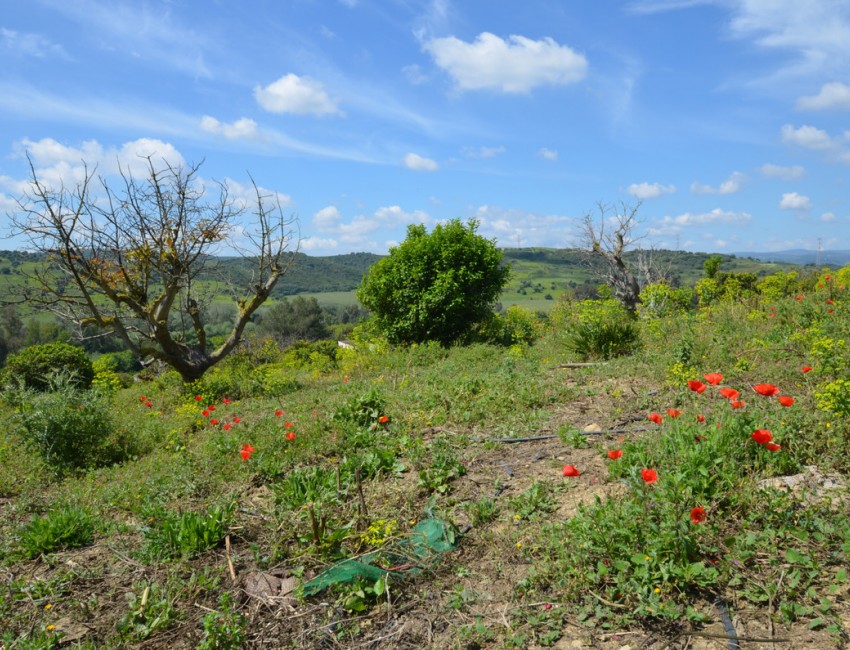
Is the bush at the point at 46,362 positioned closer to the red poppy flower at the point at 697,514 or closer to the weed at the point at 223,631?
the weed at the point at 223,631

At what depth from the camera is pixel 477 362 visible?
9.38 meters

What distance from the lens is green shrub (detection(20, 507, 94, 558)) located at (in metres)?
3.46

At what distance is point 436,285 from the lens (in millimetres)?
12883

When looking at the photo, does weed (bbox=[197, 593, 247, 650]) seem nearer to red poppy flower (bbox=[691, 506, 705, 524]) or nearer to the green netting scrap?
the green netting scrap

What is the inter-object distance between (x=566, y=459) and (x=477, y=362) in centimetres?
548

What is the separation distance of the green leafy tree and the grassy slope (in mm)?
7612

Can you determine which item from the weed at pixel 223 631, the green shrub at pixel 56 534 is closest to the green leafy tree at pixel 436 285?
the green shrub at pixel 56 534

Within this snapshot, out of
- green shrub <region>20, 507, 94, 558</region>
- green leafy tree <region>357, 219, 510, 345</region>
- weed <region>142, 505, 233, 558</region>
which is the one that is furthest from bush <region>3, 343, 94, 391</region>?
weed <region>142, 505, 233, 558</region>

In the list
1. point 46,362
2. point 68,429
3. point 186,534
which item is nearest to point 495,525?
point 186,534

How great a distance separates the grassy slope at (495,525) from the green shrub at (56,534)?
0.09m

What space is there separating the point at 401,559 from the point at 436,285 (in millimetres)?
10161

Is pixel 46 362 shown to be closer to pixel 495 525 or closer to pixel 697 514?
pixel 495 525

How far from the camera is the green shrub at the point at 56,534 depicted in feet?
11.3

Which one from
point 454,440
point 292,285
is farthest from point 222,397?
point 292,285
